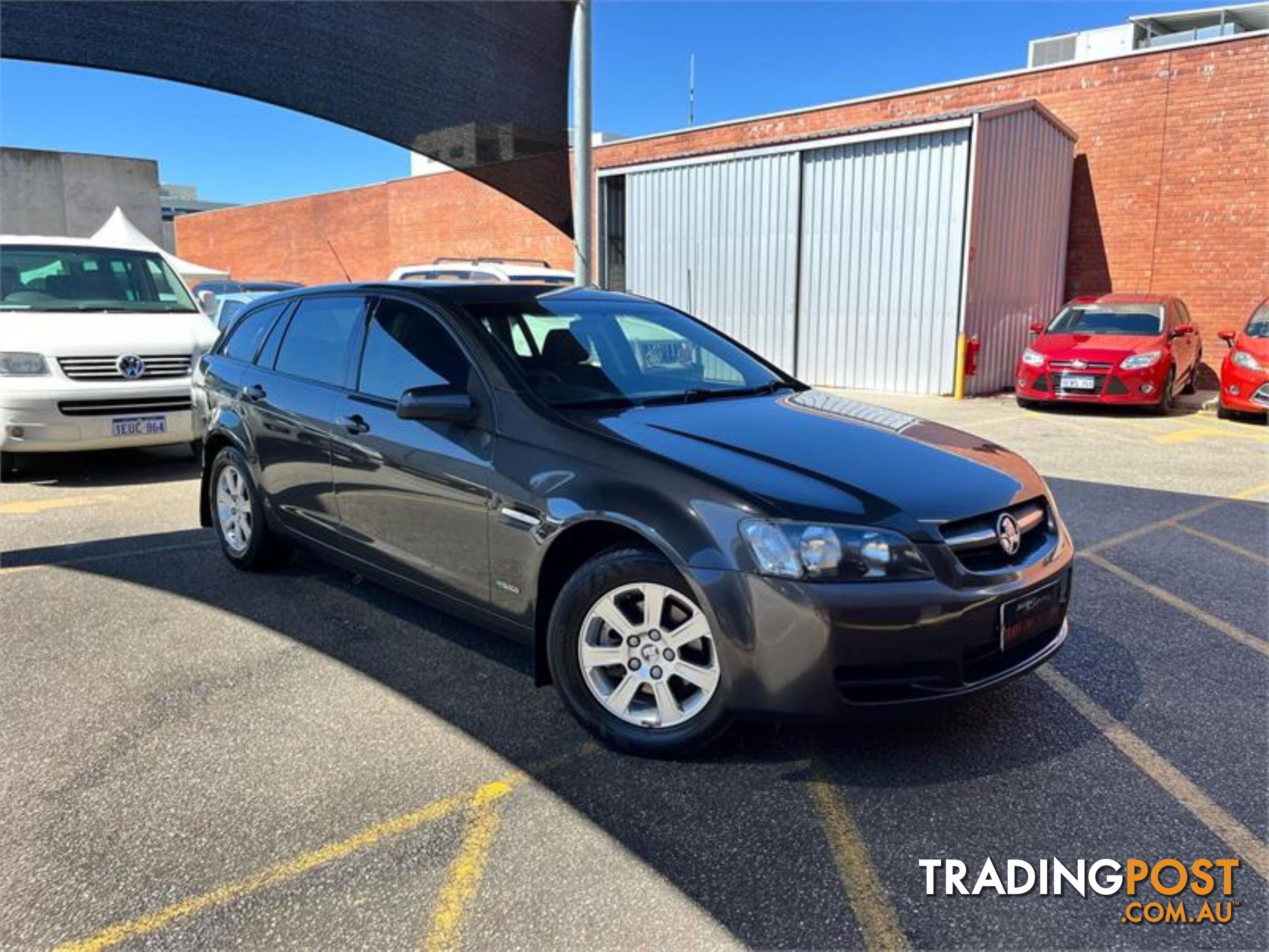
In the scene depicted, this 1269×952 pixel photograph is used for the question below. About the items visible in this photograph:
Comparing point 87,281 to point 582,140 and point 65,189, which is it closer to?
point 582,140

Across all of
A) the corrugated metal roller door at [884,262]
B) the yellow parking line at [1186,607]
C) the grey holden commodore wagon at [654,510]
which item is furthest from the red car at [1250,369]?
the grey holden commodore wagon at [654,510]

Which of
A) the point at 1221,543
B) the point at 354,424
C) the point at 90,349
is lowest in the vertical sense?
the point at 1221,543

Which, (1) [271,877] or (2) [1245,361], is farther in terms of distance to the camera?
(2) [1245,361]

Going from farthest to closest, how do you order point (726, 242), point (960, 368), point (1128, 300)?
1. point (726, 242)
2. point (960, 368)
3. point (1128, 300)

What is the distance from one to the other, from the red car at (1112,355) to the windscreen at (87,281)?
34.6ft

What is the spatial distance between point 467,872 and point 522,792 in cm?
42

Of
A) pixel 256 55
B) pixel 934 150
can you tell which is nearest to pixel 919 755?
pixel 256 55

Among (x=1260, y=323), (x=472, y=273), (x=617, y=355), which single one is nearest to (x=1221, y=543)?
(x=617, y=355)

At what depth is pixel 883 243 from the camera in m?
14.8

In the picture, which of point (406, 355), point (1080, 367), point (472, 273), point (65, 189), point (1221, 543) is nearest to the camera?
point (406, 355)

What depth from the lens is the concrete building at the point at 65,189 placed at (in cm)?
2930

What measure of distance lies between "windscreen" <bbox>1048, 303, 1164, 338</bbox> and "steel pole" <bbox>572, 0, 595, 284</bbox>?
7195 mm

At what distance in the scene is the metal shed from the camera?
13961 millimetres

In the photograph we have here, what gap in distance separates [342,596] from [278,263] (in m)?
38.4
